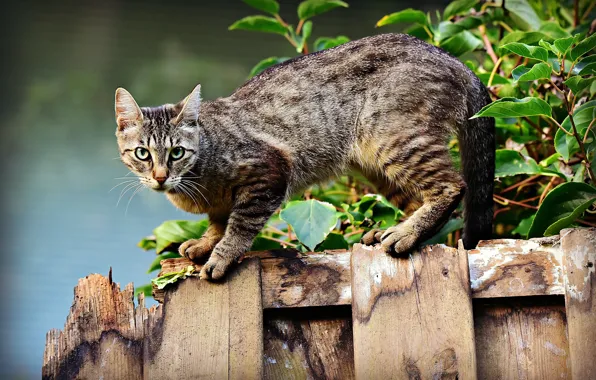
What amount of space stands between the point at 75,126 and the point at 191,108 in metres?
1.77

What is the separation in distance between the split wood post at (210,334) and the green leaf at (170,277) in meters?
0.03

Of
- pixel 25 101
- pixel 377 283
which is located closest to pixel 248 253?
pixel 377 283

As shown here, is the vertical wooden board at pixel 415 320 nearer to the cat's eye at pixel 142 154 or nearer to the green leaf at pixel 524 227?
A: the green leaf at pixel 524 227

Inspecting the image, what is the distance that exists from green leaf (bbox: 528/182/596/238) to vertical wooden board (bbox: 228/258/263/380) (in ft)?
3.35

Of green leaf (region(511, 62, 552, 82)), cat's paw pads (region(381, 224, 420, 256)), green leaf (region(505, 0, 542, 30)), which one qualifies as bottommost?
cat's paw pads (region(381, 224, 420, 256))

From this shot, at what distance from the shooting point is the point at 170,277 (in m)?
2.56

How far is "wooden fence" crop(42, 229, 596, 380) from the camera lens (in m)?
2.34

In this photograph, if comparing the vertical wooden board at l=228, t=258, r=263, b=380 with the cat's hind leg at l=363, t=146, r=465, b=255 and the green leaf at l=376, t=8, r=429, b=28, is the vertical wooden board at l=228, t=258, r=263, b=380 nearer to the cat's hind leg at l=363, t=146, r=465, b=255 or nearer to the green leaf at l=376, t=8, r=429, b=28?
the cat's hind leg at l=363, t=146, r=465, b=255

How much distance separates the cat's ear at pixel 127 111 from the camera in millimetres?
3126

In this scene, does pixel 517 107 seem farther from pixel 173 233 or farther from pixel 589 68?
pixel 173 233

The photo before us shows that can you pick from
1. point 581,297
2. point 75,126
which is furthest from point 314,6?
point 581,297

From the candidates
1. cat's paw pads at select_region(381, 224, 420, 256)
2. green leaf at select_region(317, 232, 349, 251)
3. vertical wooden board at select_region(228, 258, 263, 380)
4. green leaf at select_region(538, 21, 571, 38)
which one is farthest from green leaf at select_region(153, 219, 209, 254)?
green leaf at select_region(538, 21, 571, 38)

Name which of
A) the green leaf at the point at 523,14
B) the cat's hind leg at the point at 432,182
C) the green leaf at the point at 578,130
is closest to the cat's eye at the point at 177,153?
the cat's hind leg at the point at 432,182

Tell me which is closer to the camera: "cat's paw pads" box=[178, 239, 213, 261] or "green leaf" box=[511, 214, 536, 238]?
"cat's paw pads" box=[178, 239, 213, 261]
